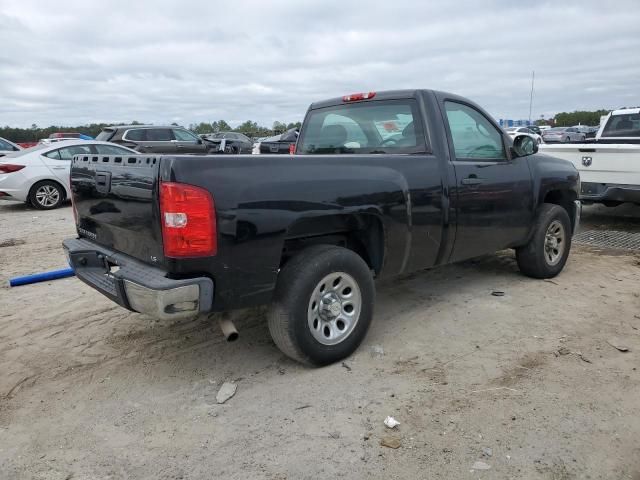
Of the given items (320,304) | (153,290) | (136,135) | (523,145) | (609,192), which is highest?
(136,135)

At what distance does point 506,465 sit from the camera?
2607 mm

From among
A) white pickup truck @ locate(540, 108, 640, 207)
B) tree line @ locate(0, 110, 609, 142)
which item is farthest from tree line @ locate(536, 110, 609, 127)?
white pickup truck @ locate(540, 108, 640, 207)

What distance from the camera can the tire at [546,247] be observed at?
532 centimetres

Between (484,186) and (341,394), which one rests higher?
(484,186)

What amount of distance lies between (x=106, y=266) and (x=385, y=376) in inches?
79.7

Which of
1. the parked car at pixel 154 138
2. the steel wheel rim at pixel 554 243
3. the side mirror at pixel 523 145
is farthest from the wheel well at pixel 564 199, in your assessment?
the parked car at pixel 154 138

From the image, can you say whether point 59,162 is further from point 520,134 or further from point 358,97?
point 520,134

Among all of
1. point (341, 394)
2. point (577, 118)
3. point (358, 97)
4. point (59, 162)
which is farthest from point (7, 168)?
point (577, 118)

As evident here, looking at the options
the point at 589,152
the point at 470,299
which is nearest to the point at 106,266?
the point at 470,299

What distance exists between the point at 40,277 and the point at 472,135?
184 inches

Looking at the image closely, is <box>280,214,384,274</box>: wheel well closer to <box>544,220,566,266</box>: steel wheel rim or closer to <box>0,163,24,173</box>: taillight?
<box>544,220,566,266</box>: steel wheel rim

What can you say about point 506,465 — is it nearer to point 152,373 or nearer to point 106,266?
point 152,373

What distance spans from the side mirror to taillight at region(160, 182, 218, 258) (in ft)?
10.7

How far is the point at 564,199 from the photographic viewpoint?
5852mm
